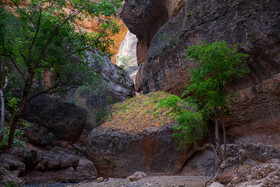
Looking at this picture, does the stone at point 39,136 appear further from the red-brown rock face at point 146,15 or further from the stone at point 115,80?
the red-brown rock face at point 146,15

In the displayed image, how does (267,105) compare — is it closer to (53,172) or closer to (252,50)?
(252,50)

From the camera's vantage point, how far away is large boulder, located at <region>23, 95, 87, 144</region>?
20.8 meters

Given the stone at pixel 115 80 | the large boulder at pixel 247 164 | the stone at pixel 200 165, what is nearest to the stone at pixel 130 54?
the stone at pixel 115 80

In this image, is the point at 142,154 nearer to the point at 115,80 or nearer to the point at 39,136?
the point at 39,136

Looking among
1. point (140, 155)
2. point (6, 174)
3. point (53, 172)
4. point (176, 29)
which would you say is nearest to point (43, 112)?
point (53, 172)

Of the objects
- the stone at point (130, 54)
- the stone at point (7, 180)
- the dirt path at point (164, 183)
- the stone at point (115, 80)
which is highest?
the stone at point (130, 54)

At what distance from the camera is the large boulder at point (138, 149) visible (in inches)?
520

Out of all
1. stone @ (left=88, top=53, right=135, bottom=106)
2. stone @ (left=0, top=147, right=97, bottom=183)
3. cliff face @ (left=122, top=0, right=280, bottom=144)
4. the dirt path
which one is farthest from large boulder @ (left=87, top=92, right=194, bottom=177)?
stone @ (left=88, top=53, right=135, bottom=106)

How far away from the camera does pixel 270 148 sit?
6211 mm

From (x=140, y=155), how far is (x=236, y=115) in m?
6.87

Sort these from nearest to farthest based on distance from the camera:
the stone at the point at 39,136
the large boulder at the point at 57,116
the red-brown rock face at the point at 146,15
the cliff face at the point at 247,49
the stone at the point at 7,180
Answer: the stone at the point at 7,180, the cliff face at the point at 247,49, the stone at the point at 39,136, the large boulder at the point at 57,116, the red-brown rock face at the point at 146,15

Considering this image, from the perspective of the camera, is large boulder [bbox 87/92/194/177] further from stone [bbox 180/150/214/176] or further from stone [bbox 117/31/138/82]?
stone [bbox 117/31/138/82]

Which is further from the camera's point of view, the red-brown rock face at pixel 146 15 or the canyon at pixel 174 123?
the red-brown rock face at pixel 146 15

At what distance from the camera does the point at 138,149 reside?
13555 mm
